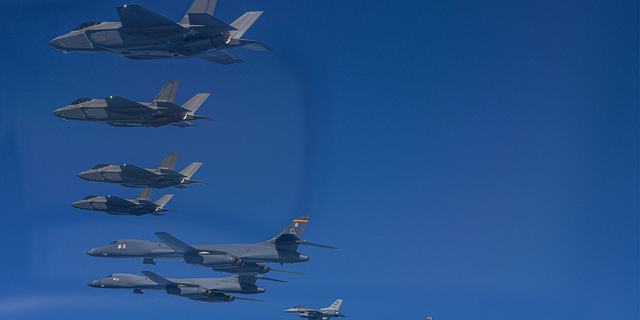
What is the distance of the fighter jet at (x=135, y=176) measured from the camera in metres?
48.4

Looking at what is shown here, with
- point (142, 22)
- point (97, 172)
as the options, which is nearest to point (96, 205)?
point (97, 172)

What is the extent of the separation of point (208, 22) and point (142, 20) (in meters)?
4.34

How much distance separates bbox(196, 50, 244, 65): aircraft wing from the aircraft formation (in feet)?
0.26

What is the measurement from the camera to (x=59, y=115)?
42.7 metres

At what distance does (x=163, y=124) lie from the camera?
42.2 metres

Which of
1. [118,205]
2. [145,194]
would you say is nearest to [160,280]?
Answer: [145,194]

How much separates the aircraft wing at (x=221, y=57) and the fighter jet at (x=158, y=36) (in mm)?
93

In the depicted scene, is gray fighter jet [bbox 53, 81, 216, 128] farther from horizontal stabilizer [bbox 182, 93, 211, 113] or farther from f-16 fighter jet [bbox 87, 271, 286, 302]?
f-16 fighter jet [bbox 87, 271, 286, 302]

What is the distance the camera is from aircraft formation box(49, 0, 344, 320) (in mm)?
34031

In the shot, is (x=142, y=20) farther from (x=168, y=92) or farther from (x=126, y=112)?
(x=168, y=92)

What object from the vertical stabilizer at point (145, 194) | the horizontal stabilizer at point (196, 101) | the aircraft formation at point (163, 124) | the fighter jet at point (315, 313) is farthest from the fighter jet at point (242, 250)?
the fighter jet at point (315, 313)

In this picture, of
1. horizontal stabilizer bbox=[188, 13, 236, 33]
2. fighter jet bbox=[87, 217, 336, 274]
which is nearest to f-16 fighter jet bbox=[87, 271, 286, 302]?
fighter jet bbox=[87, 217, 336, 274]

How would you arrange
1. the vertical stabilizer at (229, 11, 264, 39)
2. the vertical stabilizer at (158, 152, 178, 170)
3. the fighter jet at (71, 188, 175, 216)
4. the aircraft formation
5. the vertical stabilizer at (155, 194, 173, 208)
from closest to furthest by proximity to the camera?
the aircraft formation < the vertical stabilizer at (229, 11, 264, 39) < the fighter jet at (71, 188, 175, 216) < the vertical stabilizer at (158, 152, 178, 170) < the vertical stabilizer at (155, 194, 173, 208)

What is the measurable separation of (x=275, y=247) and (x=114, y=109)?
86.2ft
